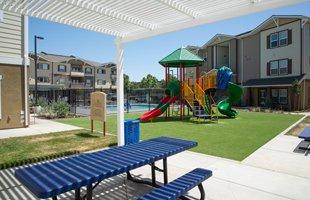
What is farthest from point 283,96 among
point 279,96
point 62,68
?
point 62,68

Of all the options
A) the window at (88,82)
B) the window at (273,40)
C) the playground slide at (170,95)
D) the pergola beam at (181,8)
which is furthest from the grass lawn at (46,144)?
the window at (88,82)

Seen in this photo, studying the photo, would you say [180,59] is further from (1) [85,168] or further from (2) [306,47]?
(1) [85,168]

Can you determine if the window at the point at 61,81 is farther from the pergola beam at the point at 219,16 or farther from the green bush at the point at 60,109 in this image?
the pergola beam at the point at 219,16

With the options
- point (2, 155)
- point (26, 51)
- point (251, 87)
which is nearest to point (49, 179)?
point (2, 155)

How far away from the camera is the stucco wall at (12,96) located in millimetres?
13870

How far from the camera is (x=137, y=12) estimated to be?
6.96 metres

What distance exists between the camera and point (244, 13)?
581 centimetres

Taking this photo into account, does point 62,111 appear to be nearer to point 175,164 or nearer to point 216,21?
point 175,164

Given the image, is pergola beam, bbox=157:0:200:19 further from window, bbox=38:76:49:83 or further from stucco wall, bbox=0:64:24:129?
window, bbox=38:76:49:83

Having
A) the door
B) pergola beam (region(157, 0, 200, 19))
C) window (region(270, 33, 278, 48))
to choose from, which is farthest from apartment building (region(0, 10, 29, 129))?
window (region(270, 33, 278, 48))

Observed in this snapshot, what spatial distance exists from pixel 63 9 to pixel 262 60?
29430 millimetres

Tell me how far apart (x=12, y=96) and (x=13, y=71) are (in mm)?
1312

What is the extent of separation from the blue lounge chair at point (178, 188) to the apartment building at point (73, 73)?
5270cm

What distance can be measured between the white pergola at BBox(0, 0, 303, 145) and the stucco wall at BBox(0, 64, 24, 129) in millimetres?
8322
